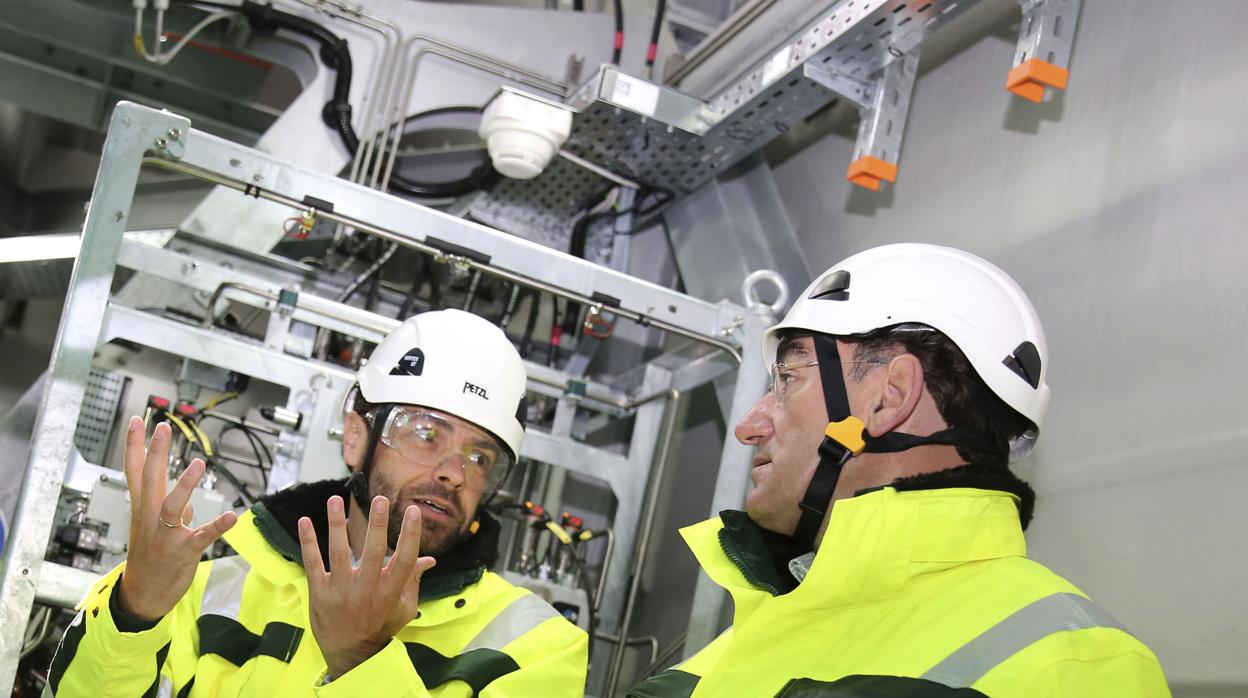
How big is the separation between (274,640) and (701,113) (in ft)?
6.58

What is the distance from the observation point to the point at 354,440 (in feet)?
9.09

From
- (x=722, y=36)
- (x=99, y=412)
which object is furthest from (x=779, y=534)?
(x=99, y=412)

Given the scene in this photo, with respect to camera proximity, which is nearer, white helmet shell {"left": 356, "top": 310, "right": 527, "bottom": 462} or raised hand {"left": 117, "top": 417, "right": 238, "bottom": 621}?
raised hand {"left": 117, "top": 417, "right": 238, "bottom": 621}

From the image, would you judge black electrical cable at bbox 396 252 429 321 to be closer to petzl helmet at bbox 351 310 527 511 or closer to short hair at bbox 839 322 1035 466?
petzl helmet at bbox 351 310 527 511

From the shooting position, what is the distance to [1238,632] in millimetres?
1878

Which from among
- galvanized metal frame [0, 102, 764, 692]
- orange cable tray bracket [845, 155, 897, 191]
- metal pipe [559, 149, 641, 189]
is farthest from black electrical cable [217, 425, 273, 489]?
orange cable tray bracket [845, 155, 897, 191]

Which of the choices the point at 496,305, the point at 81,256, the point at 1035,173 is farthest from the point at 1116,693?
the point at 496,305

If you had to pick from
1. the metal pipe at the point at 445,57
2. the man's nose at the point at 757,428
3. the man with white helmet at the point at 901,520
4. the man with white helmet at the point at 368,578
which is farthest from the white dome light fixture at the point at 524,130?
the man's nose at the point at 757,428

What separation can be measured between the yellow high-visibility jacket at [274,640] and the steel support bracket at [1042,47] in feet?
4.88

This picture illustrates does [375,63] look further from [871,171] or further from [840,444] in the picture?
[840,444]

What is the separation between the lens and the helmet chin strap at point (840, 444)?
5.46 feet

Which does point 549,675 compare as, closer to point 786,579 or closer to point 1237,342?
point 786,579

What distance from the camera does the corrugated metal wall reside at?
2.00m

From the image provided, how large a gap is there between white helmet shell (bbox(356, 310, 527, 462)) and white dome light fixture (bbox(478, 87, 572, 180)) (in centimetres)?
98
